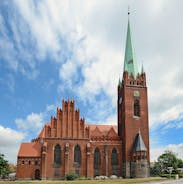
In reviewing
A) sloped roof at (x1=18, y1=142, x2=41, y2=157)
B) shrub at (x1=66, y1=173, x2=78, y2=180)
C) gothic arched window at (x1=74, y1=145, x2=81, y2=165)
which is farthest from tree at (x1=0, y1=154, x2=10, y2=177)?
gothic arched window at (x1=74, y1=145, x2=81, y2=165)

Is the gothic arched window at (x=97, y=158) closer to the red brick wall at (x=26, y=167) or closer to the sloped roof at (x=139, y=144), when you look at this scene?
the sloped roof at (x=139, y=144)

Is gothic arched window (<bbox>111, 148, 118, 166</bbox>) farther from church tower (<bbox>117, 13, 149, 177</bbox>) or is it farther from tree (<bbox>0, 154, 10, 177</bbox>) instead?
tree (<bbox>0, 154, 10, 177</bbox>)

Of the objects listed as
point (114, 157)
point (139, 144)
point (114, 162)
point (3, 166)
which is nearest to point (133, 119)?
point (139, 144)

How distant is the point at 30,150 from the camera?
65.3 m

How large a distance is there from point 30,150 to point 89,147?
42.9 feet

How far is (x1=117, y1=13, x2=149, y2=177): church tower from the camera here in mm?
64169

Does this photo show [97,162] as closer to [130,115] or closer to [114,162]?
[114,162]

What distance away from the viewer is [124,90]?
231 feet

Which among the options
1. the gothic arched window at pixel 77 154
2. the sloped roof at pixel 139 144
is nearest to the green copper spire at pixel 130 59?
the sloped roof at pixel 139 144

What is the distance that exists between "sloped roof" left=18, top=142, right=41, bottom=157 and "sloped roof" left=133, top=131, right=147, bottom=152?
2130cm

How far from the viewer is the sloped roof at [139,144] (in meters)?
64.4

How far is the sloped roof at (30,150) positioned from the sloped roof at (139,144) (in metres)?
21.3

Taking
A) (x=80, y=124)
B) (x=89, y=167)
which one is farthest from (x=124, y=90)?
(x=89, y=167)

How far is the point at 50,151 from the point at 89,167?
9222 mm
